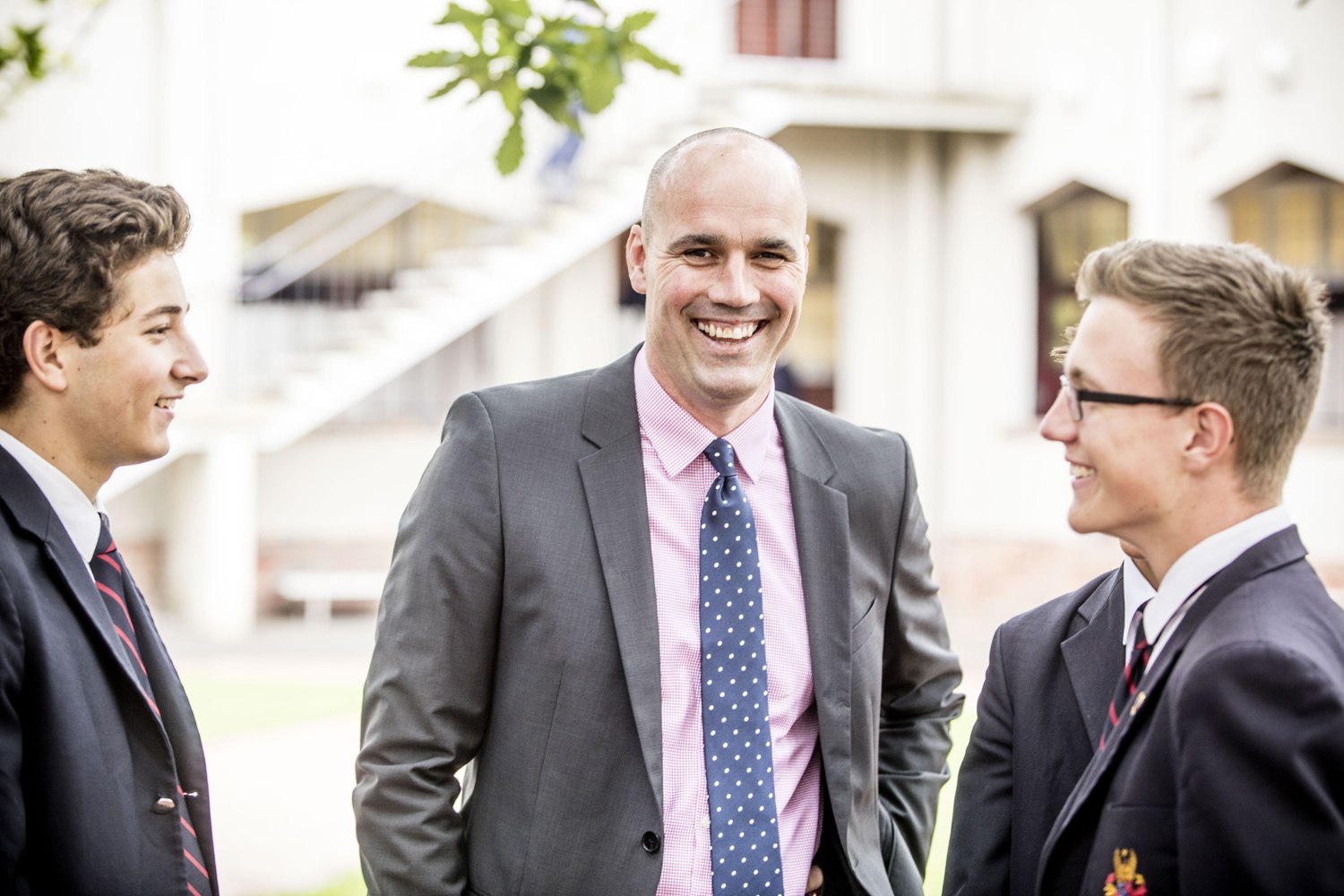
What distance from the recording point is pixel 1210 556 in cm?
183

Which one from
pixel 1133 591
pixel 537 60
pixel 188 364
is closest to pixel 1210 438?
pixel 1133 591

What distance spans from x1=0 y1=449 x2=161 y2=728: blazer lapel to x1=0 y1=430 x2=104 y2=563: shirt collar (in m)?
0.02

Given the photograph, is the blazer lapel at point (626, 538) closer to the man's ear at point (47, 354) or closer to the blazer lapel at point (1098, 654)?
the blazer lapel at point (1098, 654)

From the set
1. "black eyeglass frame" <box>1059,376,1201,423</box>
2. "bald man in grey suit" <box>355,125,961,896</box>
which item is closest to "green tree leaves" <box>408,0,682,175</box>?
"bald man in grey suit" <box>355,125,961,896</box>

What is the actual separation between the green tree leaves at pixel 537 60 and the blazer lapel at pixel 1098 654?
1.73 meters

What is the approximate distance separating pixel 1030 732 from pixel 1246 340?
2.48 feet

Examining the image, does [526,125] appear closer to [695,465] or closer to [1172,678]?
[695,465]

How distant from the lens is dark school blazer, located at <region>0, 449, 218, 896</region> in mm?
1882

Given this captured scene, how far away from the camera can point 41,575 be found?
203 cm

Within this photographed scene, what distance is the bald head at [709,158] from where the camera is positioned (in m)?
2.41

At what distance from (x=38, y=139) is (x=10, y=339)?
10.9 metres

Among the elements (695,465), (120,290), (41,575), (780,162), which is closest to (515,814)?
(695,465)

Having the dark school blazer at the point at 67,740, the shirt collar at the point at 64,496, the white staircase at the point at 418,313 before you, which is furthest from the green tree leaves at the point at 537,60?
the white staircase at the point at 418,313

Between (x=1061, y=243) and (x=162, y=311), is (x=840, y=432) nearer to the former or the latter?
(x=162, y=311)
